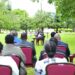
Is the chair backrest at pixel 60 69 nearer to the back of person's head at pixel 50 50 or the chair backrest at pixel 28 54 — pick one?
the back of person's head at pixel 50 50

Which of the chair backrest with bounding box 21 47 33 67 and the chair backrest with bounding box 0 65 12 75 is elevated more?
the chair backrest with bounding box 0 65 12 75

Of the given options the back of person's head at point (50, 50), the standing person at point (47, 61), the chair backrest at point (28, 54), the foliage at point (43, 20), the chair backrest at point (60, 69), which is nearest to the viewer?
the chair backrest at point (60, 69)

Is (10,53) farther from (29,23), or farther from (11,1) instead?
(11,1)

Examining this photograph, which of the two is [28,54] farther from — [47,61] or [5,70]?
[5,70]

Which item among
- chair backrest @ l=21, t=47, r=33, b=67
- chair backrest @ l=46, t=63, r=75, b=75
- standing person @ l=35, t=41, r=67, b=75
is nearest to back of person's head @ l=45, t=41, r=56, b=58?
standing person @ l=35, t=41, r=67, b=75

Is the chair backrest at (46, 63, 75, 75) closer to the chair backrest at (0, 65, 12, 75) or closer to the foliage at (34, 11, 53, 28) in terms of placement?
→ the chair backrest at (0, 65, 12, 75)

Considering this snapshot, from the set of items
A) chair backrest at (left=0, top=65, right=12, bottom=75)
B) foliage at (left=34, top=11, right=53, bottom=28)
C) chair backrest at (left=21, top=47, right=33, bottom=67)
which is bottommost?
foliage at (left=34, top=11, right=53, bottom=28)

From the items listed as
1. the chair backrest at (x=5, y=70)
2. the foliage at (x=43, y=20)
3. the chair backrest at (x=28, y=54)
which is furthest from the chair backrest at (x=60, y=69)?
the foliage at (x=43, y=20)

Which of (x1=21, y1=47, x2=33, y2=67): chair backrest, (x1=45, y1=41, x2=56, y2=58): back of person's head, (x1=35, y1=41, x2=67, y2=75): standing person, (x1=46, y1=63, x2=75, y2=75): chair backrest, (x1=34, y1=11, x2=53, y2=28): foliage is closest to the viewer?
(x1=46, y1=63, x2=75, y2=75): chair backrest

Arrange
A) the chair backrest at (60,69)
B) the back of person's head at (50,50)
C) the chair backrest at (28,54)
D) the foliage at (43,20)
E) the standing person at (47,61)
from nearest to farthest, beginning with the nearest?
the chair backrest at (60,69) → the standing person at (47,61) → the back of person's head at (50,50) → the chair backrest at (28,54) → the foliage at (43,20)

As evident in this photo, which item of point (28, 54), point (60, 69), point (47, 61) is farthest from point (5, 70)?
point (28, 54)

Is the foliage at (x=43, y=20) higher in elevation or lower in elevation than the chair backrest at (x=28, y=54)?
lower

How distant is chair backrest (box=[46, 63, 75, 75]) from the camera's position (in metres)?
6.42

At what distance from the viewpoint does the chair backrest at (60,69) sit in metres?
6.42
